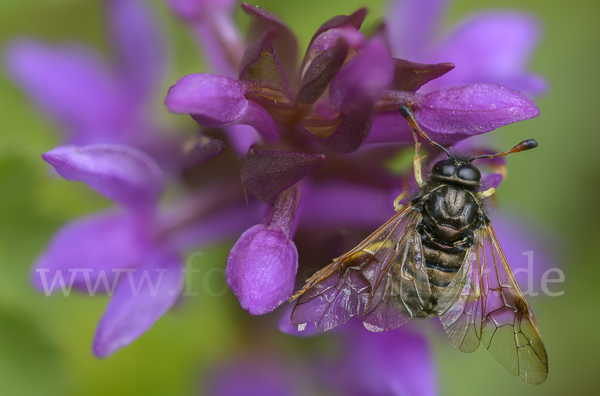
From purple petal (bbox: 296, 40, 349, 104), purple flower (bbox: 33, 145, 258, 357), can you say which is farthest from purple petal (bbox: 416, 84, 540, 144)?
purple flower (bbox: 33, 145, 258, 357)

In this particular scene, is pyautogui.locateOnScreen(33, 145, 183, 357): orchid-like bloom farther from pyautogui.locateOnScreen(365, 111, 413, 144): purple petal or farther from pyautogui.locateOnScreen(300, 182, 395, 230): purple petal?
pyautogui.locateOnScreen(365, 111, 413, 144): purple petal

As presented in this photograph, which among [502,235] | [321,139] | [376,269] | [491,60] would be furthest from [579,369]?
[321,139]

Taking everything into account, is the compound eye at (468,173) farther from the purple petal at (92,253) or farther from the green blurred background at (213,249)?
the purple petal at (92,253)

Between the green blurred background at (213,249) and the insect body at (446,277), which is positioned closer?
the insect body at (446,277)

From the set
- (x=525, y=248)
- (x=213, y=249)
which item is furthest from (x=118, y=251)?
(x=525, y=248)

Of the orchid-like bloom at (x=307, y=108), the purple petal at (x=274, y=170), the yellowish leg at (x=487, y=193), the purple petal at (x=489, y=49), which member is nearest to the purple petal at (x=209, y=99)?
the orchid-like bloom at (x=307, y=108)
